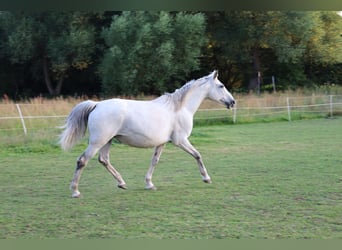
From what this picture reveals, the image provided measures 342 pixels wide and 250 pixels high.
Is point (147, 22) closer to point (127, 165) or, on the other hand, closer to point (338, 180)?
point (127, 165)

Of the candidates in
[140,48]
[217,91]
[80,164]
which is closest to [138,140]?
[80,164]

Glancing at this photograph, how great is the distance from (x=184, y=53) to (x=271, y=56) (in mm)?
6596

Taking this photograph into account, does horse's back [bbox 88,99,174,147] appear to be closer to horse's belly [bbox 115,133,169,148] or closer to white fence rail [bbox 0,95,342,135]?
horse's belly [bbox 115,133,169,148]

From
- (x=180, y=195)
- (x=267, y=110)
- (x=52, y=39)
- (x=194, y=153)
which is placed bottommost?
(x=267, y=110)

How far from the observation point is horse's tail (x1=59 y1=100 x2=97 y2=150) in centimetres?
470

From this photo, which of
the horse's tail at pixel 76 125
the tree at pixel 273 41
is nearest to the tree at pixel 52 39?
the tree at pixel 273 41

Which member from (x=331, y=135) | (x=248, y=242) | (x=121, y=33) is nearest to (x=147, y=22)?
(x=121, y=33)

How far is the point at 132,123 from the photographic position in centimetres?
478

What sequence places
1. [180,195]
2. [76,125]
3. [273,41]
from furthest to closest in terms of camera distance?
1. [273,41]
2. [76,125]
3. [180,195]

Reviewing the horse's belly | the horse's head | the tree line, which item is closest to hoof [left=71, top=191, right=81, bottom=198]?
the horse's belly

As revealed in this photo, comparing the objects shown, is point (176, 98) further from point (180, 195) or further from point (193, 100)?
point (180, 195)

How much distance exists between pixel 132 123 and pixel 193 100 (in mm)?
928

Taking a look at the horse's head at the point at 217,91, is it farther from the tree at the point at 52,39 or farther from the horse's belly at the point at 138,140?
the tree at the point at 52,39

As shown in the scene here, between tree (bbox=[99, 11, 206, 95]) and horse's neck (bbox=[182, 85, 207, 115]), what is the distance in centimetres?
1238
